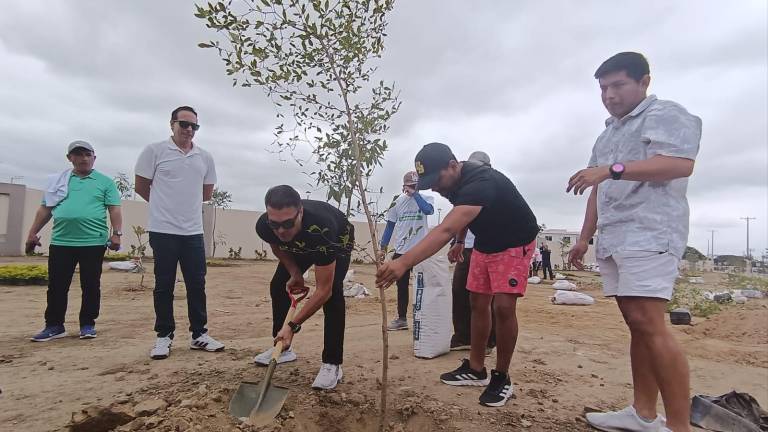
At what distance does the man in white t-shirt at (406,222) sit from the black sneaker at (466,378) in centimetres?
152

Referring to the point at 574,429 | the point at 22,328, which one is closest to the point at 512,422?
the point at 574,429

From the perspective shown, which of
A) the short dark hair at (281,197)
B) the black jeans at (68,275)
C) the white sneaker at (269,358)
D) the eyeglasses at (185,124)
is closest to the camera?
the short dark hair at (281,197)

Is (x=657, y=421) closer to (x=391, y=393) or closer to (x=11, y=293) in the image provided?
(x=391, y=393)

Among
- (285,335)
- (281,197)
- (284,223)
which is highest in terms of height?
(281,197)

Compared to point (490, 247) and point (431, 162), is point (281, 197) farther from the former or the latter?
point (490, 247)

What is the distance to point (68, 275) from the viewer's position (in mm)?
3873

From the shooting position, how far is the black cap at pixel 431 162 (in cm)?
252

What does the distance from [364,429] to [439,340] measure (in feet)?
4.40

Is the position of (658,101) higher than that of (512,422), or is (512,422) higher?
(658,101)

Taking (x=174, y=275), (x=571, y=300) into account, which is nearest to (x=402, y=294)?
(x=174, y=275)

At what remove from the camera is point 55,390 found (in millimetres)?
2664

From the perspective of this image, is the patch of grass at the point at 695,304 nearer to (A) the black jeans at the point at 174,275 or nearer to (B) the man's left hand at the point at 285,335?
(B) the man's left hand at the point at 285,335

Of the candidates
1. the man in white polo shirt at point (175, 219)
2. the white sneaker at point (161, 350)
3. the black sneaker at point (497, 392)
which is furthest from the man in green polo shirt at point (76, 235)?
the black sneaker at point (497, 392)

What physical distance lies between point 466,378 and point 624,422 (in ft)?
3.14
